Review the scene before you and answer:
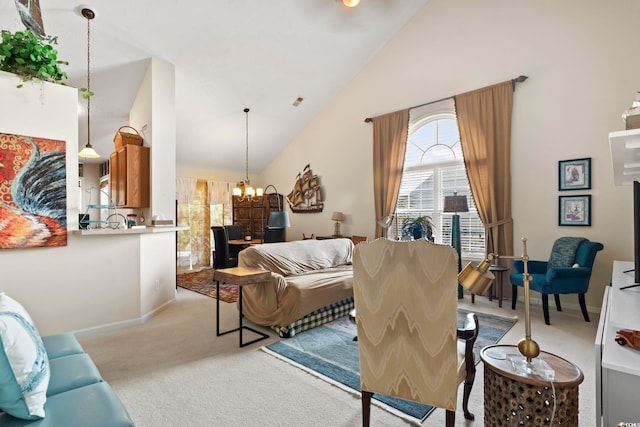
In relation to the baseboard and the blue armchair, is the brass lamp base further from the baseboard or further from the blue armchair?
the baseboard

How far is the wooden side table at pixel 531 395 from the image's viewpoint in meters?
1.25

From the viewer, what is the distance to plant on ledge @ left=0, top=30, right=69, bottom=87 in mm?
2547

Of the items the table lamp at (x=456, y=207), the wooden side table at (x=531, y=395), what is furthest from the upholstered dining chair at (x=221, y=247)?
the wooden side table at (x=531, y=395)

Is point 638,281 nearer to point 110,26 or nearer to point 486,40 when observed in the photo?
point 486,40

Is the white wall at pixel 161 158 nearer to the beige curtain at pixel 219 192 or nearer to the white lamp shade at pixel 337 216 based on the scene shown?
the white lamp shade at pixel 337 216

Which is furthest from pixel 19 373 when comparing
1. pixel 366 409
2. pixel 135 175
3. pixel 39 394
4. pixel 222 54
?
pixel 222 54

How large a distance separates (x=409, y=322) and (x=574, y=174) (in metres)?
3.89

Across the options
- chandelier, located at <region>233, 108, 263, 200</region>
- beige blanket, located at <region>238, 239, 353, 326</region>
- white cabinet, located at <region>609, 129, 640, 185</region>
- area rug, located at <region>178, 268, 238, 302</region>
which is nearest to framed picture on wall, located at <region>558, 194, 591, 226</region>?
white cabinet, located at <region>609, 129, 640, 185</region>

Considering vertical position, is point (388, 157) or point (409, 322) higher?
point (388, 157)

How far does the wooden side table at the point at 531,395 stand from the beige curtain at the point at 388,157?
14.5 feet

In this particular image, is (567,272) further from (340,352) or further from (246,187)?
(246,187)

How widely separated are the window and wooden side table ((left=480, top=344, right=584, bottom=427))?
383 centimetres

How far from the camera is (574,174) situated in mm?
3969

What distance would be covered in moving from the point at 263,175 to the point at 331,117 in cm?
281
